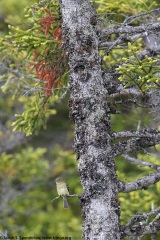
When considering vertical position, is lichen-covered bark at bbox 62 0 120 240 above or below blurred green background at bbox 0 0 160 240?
below

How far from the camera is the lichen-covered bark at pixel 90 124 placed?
5.66m

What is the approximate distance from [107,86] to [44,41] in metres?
0.90

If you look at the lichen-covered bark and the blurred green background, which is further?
the blurred green background

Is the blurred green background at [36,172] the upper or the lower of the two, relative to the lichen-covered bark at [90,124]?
upper

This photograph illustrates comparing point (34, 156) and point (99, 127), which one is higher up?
point (34, 156)

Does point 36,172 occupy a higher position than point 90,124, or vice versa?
point 36,172

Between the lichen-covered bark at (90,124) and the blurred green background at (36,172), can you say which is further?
the blurred green background at (36,172)

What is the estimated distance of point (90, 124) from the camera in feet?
19.0

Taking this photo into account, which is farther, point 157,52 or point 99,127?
point 157,52

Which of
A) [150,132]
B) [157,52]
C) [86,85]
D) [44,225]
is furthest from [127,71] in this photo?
[44,225]

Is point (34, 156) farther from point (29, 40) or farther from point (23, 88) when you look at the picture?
point (29, 40)

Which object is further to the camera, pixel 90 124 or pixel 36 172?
pixel 36 172

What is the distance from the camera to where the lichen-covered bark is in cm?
566

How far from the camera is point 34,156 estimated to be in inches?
523
